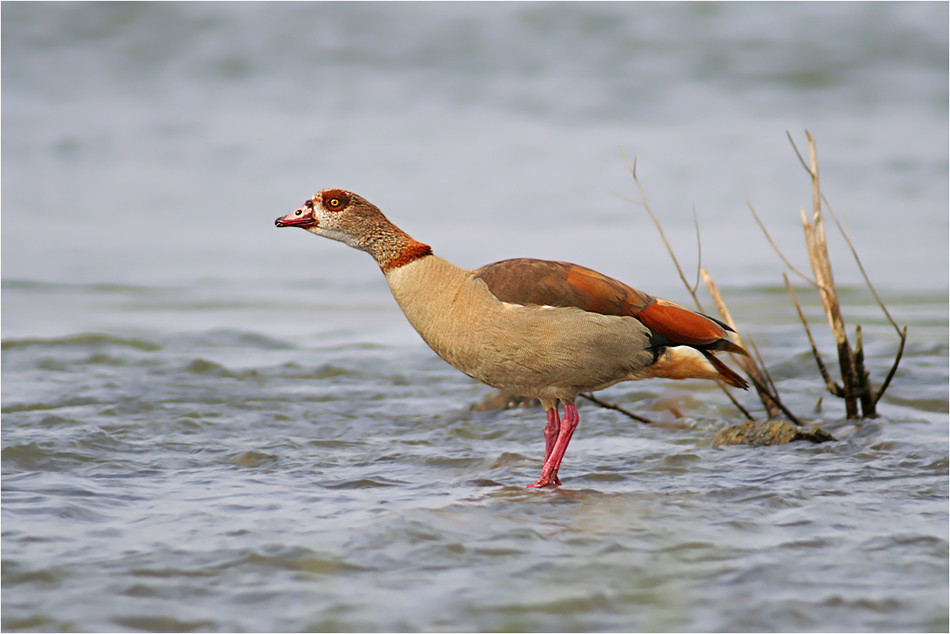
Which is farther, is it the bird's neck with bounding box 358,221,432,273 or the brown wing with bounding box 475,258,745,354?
the bird's neck with bounding box 358,221,432,273

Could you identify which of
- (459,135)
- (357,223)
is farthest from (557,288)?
(459,135)

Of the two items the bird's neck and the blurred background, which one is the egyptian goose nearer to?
the bird's neck

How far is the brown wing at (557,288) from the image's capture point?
5.64 m

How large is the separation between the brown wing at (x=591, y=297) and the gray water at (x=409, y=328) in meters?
0.81

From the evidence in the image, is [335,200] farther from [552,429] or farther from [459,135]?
[459,135]

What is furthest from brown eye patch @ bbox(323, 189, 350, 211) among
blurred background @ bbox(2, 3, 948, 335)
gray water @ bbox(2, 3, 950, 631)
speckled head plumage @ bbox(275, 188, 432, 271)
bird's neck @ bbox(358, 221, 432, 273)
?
blurred background @ bbox(2, 3, 948, 335)

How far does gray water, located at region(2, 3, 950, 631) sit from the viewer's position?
428 centimetres

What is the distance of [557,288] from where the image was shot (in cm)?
565

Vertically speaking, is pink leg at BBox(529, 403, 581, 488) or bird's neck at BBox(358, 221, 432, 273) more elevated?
bird's neck at BBox(358, 221, 432, 273)

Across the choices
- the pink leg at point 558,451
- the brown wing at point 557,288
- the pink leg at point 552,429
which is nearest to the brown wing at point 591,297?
the brown wing at point 557,288

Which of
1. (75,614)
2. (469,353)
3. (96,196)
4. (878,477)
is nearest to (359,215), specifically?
(469,353)

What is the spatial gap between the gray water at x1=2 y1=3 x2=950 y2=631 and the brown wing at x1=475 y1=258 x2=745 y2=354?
0.81 meters

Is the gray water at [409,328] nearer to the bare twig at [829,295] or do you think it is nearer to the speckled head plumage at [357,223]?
the bare twig at [829,295]

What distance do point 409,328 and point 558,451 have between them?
512 centimetres
